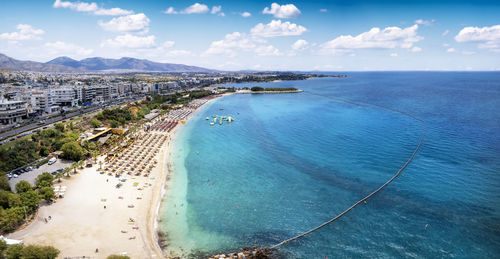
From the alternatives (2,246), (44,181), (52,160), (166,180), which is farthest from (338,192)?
(52,160)

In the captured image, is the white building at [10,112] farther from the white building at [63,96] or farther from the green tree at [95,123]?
the white building at [63,96]

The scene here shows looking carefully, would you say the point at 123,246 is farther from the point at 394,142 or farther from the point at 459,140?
the point at 459,140

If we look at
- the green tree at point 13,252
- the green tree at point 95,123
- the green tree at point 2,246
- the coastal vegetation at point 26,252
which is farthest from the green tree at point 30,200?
the green tree at point 95,123

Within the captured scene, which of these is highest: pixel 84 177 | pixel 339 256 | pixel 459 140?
pixel 459 140

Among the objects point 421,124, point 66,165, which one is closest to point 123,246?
point 66,165

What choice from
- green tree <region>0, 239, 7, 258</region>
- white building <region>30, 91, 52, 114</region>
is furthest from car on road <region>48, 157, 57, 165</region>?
white building <region>30, 91, 52, 114</region>

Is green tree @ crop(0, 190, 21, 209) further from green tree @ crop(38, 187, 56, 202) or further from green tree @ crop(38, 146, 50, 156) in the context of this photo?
green tree @ crop(38, 146, 50, 156)
